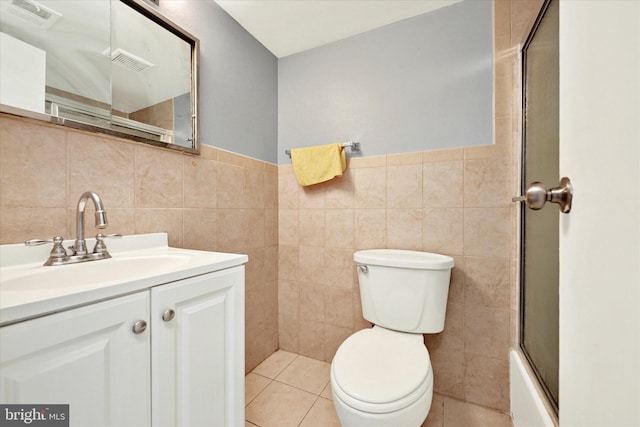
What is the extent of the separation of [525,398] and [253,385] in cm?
124

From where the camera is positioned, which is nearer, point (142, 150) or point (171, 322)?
point (171, 322)

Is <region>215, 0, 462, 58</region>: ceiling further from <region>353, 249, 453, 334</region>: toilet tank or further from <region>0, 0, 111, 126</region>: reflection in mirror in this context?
<region>353, 249, 453, 334</region>: toilet tank

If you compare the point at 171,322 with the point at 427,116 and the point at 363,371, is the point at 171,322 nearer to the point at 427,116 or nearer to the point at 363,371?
the point at 363,371

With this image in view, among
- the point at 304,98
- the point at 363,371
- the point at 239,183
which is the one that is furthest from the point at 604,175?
the point at 304,98

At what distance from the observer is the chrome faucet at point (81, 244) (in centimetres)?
71

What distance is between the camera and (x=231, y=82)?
137cm

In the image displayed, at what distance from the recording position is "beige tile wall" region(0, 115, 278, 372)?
28.2 inches

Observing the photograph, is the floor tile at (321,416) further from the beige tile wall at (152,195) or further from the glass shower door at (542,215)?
the glass shower door at (542,215)

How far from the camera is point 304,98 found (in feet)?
5.31

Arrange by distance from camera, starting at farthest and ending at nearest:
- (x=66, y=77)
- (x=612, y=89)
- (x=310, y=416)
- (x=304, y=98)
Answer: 1. (x=304, y=98)
2. (x=310, y=416)
3. (x=66, y=77)
4. (x=612, y=89)

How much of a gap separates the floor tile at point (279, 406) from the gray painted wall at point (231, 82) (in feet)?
4.31

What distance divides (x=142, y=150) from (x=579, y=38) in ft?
4.13

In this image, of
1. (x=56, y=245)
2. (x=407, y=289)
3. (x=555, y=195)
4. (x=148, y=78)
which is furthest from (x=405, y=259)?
(x=148, y=78)

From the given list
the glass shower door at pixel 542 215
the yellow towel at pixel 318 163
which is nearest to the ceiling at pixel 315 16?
the glass shower door at pixel 542 215
